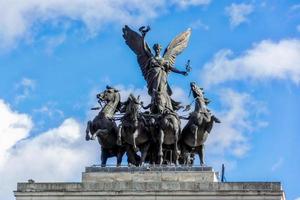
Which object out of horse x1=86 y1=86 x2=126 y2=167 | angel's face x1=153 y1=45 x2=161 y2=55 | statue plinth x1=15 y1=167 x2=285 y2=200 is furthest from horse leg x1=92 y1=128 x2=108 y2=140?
angel's face x1=153 y1=45 x2=161 y2=55

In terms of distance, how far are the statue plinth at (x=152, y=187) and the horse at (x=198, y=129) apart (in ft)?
4.22

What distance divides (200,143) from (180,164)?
4.70 ft

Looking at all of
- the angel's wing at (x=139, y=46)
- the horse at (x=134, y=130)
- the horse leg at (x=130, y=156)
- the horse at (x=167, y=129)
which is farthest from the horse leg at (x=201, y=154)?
the angel's wing at (x=139, y=46)

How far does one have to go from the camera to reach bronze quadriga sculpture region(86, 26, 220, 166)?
70625 millimetres

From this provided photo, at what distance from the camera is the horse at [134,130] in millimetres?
70562

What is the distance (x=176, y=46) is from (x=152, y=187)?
349 inches

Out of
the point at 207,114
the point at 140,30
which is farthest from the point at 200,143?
the point at 140,30

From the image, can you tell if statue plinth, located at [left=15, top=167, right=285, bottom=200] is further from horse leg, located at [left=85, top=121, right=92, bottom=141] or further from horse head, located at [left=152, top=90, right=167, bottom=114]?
horse head, located at [left=152, top=90, right=167, bottom=114]

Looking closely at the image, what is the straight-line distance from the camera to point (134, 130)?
231 ft

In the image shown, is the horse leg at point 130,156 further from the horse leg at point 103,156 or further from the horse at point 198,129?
the horse at point 198,129

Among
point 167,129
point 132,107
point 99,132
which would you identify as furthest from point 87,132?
point 167,129

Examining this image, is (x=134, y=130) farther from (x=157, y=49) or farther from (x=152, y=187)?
(x=157, y=49)

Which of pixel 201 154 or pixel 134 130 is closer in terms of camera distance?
pixel 134 130

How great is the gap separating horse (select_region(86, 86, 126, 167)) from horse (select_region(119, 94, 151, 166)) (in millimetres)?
418
